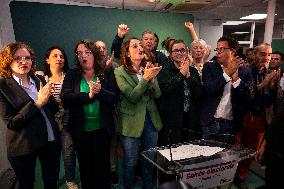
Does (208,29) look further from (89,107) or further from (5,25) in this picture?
(89,107)

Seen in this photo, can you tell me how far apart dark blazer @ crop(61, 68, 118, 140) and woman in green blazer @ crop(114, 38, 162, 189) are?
143 millimetres

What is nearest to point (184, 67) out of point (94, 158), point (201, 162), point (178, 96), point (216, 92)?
point (178, 96)

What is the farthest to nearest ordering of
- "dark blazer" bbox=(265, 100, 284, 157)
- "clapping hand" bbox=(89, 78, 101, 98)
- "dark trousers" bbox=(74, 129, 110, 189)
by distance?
"dark trousers" bbox=(74, 129, 110, 189)
"clapping hand" bbox=(89, 78, 101, 98)
"dark blazer" bbox=(265, 100, 284, 157)

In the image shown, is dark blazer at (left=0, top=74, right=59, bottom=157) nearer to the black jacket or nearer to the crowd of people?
the crowd of people

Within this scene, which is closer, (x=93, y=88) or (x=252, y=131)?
(x=93, y=88)

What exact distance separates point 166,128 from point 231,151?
0.97m

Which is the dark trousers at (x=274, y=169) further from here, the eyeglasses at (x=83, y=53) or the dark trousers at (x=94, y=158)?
the eyeglasses at (x=83, y=53)

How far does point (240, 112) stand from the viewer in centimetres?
260

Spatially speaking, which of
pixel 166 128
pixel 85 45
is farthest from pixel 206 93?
pixel 85 45

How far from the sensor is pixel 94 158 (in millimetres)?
2365

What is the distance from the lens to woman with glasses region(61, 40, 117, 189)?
2.18 metres

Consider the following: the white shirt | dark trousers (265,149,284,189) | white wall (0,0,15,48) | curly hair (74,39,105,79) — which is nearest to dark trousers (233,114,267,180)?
the white shirt

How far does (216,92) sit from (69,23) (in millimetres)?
3889

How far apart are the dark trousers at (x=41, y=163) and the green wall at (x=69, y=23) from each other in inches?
117
